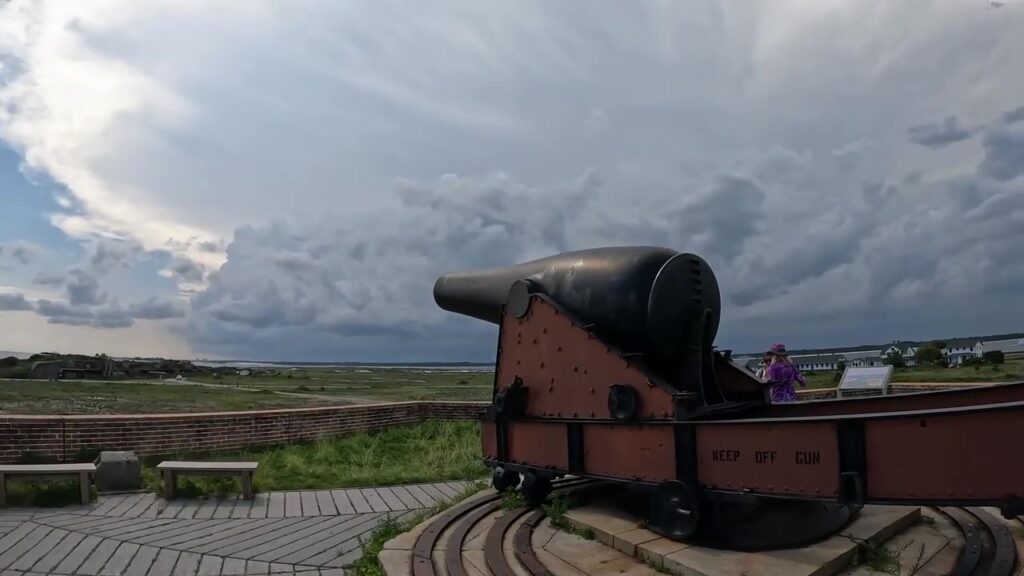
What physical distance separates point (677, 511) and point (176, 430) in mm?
6729

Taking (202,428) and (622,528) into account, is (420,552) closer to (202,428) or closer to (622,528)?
(622,528)

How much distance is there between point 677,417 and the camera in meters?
4.42

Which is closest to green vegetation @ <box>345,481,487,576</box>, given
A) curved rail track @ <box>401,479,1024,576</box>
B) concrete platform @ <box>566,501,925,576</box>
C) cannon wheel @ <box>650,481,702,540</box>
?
curved rail track @ <box>401,479,1024,576</box>

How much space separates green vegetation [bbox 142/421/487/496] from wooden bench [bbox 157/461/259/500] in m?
0.17

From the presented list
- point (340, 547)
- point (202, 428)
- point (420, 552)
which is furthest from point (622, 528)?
point (202, 428)

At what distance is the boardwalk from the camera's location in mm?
4766

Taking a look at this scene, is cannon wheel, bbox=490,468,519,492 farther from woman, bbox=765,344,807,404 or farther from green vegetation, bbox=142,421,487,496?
woman, bbox=765,344,807,404

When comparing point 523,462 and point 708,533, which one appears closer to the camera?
point 708,533

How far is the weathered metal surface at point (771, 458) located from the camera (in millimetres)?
3594

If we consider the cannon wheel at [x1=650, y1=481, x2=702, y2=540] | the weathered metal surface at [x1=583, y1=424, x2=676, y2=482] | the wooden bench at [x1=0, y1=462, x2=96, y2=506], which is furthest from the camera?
the wooden bench at [x1=0, y1=462, x2=96, y2=506]

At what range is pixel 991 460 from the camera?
9.91 ft

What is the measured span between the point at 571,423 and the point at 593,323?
0.70 m

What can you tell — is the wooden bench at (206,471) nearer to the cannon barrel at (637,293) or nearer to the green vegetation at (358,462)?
the green vegetation at (358,462)

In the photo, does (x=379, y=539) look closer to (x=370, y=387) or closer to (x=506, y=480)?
(x=506, y=480)
